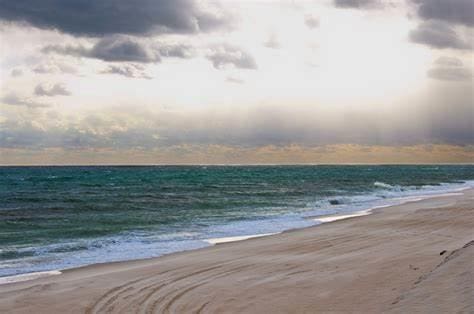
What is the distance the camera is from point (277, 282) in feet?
38.2

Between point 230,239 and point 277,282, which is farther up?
point 277,282

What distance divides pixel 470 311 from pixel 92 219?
76.7ft

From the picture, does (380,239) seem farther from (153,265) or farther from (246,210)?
(246,210)

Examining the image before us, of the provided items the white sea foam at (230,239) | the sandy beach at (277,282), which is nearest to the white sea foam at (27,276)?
the sandy beach at (277,282)

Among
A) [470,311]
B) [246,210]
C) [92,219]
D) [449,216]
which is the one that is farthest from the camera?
[246,210]

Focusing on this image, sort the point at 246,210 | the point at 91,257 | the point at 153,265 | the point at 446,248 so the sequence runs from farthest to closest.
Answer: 1. the point at 246,210
2. the point at 91,257
3. the point at 446,248
4. the point at 153,265

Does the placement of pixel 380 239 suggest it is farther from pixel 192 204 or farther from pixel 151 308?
pixel 192 204

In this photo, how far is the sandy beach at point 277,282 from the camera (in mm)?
9578

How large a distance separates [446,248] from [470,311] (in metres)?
7.66

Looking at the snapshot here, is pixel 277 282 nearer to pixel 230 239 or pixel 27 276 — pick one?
pixel 27 276

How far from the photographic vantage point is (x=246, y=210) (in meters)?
33.3

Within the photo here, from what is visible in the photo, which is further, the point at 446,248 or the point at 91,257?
the point at 91,257


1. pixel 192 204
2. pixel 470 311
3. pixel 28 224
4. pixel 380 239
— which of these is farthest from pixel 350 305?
pixel 192 204

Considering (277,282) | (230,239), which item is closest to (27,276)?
(277,282)
